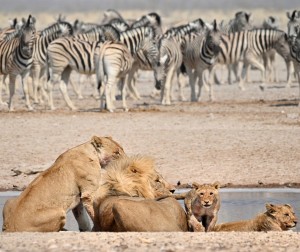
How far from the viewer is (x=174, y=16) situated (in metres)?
85.1

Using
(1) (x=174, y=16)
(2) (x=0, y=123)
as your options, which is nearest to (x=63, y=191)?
(2) (x=0, y=123)

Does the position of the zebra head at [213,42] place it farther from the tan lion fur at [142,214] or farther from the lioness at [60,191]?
the tan lion fur at [142,214]

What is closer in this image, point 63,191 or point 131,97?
point 63,191

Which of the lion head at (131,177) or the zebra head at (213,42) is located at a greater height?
the zebra head at (213,42)

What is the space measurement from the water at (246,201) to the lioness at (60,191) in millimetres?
829

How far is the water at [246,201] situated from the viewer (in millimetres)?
10242

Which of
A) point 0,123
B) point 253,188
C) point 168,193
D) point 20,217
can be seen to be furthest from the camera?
point 0,123

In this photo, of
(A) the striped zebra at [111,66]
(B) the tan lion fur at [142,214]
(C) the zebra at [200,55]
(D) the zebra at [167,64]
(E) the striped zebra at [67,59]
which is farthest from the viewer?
(C) the zebra at [200,55]

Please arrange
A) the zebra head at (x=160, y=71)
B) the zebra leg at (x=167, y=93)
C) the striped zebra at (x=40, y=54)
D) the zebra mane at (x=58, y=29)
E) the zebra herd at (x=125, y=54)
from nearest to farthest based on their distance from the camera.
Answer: the zebra herd at (x=125, y=54)
the zebra leg at (x=167, y=93)
the zebra head at (x=160, y=71)
the striped zebra at (x=40, y=54)
the zebra mane at (x=58, y=29)

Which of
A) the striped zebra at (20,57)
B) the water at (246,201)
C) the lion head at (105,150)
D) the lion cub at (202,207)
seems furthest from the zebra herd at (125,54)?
the lion cub at (202,207)

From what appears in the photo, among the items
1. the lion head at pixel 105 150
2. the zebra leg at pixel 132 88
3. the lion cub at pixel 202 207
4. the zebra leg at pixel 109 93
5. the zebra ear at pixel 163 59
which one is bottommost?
the zebra leg at pixel 132 88

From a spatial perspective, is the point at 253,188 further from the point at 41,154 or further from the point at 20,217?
the point at 20,217

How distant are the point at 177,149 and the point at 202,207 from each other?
20.6ft

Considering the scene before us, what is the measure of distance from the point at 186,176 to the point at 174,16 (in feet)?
237
